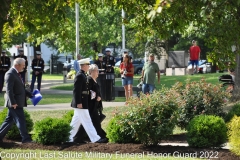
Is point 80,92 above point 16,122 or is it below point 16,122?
above

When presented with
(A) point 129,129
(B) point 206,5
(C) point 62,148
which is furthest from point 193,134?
(B) point 206,5

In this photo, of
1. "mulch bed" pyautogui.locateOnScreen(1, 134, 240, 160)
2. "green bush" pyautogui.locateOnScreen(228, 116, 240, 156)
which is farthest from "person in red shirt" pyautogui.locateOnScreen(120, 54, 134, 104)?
"green bush" pyautogui.locateOnScreen(228, 116, 240, 156)

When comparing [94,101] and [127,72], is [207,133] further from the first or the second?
[127,72]

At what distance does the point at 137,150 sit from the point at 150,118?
1.99 feet

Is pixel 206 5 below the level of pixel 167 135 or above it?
above

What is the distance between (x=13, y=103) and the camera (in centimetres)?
1140

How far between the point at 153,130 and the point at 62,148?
1.76 meters

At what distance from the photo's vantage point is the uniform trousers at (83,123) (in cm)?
1167

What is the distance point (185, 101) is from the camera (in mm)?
12312

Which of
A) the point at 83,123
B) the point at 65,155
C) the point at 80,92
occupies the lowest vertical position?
the point at 65,155

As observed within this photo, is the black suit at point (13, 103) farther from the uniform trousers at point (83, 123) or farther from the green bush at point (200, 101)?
the green bush at point (200, 101)

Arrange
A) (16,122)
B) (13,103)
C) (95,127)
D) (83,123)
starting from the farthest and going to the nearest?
1. (95,127)
2. (83,123)
3. (16,122)
4. (13,103)

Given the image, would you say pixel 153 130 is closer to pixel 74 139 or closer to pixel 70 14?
pixel 74 139

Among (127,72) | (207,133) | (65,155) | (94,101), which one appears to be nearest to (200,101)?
(207,133)
